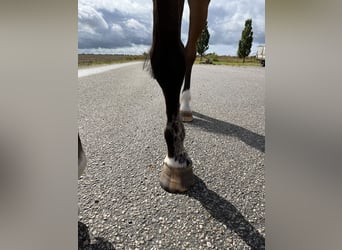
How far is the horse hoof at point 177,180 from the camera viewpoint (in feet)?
2.75

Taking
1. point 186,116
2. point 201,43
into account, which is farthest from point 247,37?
point 186,116

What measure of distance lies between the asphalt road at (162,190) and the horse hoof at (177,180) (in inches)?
0.8

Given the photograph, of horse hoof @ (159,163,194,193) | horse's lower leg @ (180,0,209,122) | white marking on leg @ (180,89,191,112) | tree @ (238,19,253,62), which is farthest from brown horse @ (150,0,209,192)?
white marking on leg @ (180,89,191,112)

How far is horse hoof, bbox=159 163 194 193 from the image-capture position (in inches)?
33.0

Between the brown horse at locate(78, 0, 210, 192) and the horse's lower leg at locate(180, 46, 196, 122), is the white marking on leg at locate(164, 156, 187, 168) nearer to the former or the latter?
the brown horse at locate(78, 0, 210, 192)

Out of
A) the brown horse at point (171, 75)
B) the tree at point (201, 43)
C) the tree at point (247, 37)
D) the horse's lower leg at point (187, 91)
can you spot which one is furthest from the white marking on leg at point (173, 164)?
the tree at point (201, 43)

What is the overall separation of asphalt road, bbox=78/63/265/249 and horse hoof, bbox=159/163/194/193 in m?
0.02

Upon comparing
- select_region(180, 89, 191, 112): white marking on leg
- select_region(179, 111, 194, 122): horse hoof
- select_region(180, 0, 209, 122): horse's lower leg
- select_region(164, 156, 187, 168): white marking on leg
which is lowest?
A: select_region(164, 156, 187, 168): white marking on leg

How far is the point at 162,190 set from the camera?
85 cm

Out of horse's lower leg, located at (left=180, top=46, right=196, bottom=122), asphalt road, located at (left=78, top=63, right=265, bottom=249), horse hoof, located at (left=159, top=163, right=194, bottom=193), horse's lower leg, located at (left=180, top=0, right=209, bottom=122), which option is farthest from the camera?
horse's lower leg, located at (left=180, top=46, right=196, bottom=122)
